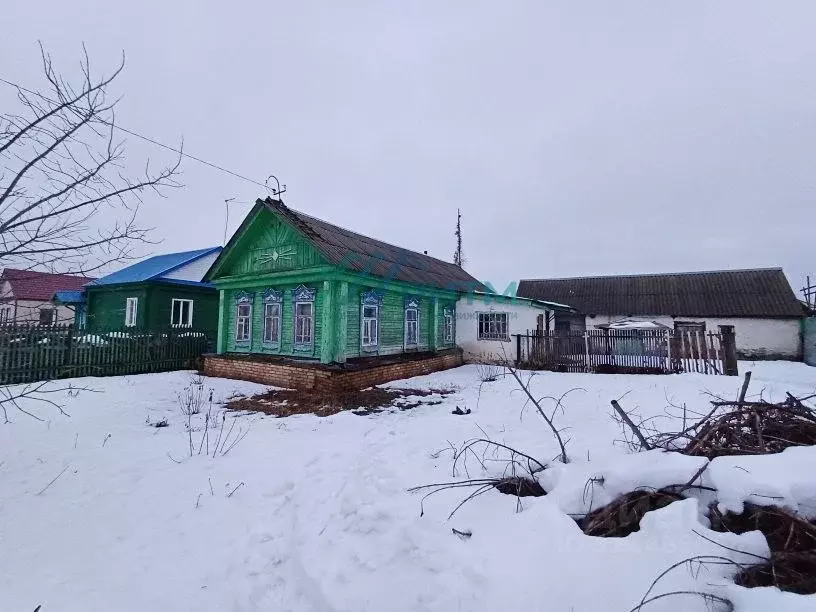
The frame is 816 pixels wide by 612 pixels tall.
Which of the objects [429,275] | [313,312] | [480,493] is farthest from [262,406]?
[429,275]

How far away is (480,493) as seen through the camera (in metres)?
3.16

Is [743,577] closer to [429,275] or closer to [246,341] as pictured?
[246,341]

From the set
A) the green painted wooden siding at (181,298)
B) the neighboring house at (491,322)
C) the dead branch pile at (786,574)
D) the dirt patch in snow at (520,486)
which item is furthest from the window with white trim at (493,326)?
the dead branch pile at (786,574)

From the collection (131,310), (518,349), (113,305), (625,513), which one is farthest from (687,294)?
(113,305)

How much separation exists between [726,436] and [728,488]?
0.87 m

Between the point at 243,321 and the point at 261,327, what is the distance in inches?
39.3

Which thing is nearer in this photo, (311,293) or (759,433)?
(759,433)

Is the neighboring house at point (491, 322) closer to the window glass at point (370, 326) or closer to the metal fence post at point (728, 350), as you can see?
the window glass at point (370, 326)

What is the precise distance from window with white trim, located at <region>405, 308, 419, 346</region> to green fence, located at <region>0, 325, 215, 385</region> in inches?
286

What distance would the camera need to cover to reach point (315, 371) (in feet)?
30.4

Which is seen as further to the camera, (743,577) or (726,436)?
(726,436)

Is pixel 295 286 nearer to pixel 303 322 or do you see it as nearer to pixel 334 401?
pixel 303 322

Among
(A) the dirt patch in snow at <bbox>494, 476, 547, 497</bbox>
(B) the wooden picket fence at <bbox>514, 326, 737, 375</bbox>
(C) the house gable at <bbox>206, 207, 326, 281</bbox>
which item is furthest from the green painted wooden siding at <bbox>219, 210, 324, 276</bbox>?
(B) the wooden picket fence at <bbox>514, 326, 737, 375</bbox>

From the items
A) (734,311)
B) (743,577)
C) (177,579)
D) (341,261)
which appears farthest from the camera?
(734,311)
